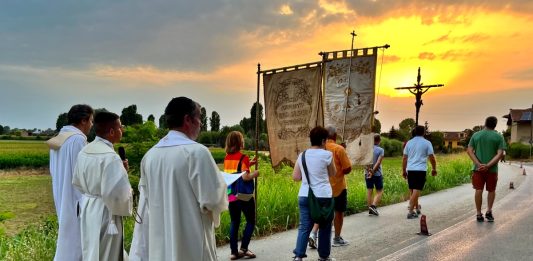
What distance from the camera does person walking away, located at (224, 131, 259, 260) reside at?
21.0 feet

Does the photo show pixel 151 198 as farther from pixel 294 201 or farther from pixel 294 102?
pixel 294 201

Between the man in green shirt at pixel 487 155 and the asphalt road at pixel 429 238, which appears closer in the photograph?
the asphalt road at pixel 429 238

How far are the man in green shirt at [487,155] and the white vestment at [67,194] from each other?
25.8ft

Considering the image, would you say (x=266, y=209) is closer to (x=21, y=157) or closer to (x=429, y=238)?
(x=429, y=238)

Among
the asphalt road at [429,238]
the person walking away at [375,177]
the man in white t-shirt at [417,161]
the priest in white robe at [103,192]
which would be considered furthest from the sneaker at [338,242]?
the priest in white robe at [103,192]

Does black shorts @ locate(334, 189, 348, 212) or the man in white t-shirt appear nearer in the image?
black shorts @ locate(334, 189, 348, 212)

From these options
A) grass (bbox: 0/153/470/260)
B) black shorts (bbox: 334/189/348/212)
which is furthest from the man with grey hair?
grass (bbox: 0/153/470/260)

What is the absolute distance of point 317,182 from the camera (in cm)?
587

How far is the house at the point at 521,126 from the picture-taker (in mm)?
73000

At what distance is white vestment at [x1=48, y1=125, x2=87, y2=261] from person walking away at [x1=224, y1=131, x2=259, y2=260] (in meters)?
2.22

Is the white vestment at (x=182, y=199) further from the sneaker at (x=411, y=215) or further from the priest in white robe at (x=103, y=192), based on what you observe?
the sneaker at (x=411, y=215)

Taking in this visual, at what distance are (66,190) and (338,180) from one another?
3.95 metres

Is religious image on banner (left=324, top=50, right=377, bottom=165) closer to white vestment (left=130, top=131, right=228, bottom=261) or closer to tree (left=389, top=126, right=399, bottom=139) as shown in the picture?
white vestment (left=130, top=131, right=228, bottom=261)

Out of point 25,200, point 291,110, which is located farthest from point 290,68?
point 25,200
